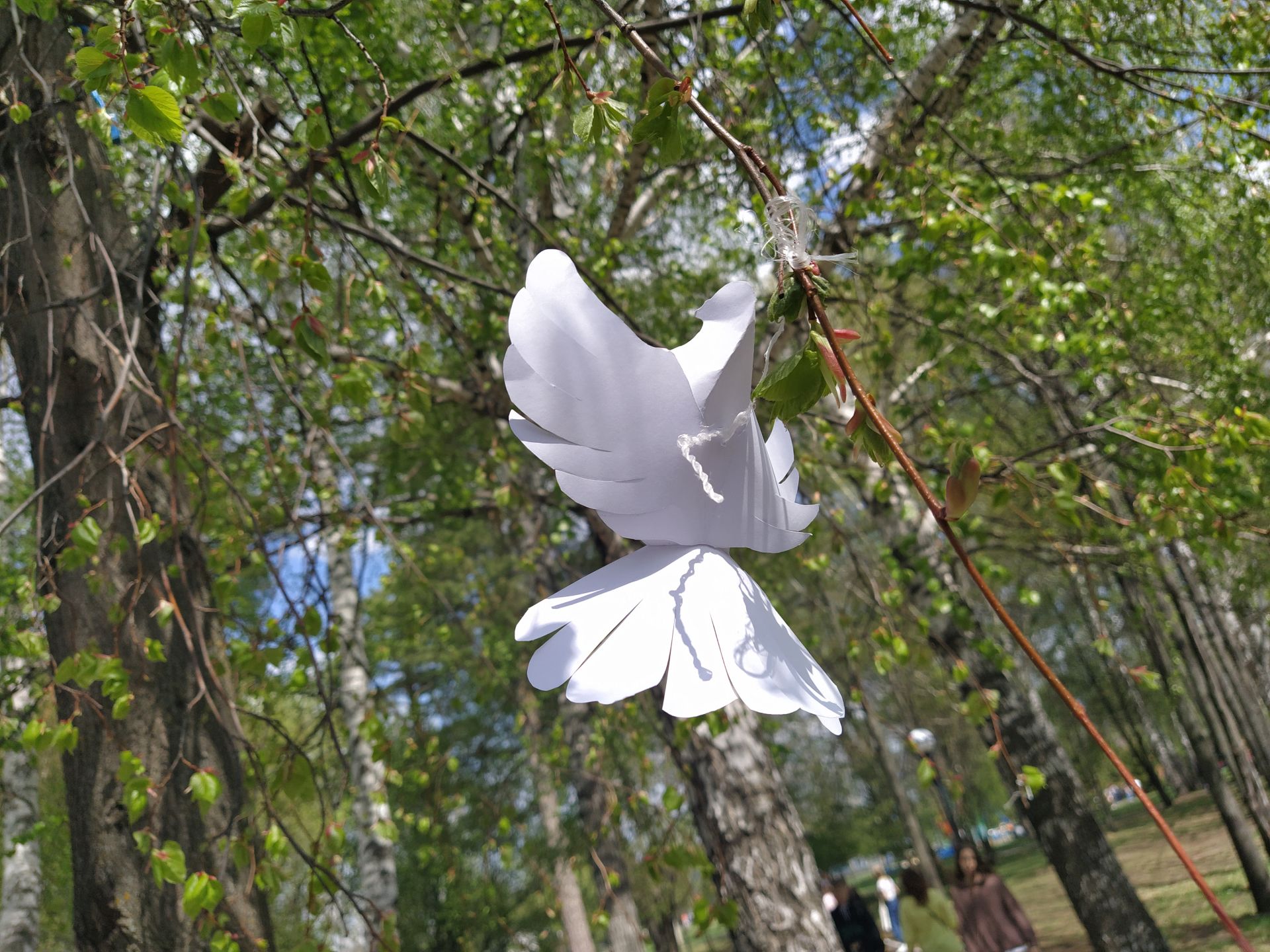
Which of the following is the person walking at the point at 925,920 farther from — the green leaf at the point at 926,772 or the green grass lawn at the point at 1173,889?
the green leaf at the point at 926,772

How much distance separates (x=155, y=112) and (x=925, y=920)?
18.8 feet

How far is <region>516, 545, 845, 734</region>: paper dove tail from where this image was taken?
57cm

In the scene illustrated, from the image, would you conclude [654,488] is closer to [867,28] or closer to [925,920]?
[867,28]

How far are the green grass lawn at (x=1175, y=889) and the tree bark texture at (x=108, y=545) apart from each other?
4.15 metres

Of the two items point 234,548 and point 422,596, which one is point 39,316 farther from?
point 422,596

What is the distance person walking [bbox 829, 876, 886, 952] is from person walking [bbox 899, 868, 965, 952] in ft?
2.73

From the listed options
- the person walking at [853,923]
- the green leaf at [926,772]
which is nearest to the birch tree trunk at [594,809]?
the person walking at [853,923]

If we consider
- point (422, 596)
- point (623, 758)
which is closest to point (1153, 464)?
point (422, 596)

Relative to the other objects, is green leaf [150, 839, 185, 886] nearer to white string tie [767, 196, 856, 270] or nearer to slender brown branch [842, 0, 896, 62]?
white string tie [767, 196, 856, 270]

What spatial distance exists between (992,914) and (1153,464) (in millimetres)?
2598

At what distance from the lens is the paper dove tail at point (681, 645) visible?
574mm

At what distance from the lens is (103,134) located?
1497mm

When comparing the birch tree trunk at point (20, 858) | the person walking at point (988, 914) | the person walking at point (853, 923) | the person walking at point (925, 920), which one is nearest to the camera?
the person walking at point (988, 914)

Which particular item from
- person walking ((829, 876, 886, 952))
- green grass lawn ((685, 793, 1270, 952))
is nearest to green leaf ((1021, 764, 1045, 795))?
green grass lawn ((685, 793, 1270, 952))
